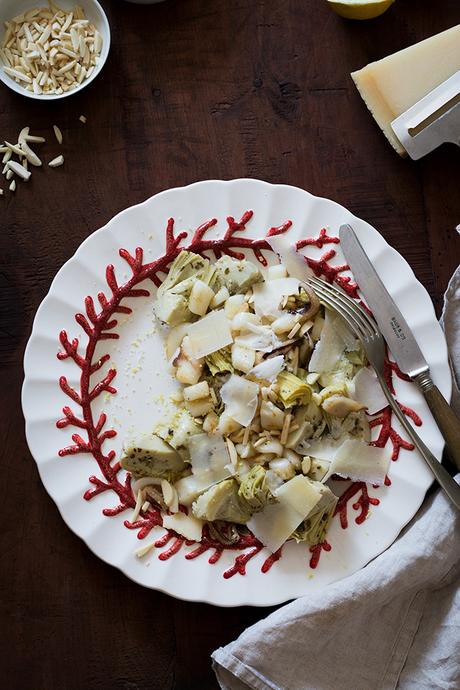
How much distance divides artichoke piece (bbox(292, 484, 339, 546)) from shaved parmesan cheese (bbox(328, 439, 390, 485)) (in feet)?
0.19

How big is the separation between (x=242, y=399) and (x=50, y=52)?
0.97 meters

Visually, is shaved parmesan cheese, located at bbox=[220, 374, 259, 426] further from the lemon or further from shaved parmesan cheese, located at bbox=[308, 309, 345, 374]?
the lemon

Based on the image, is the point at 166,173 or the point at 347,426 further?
the point at 166,173

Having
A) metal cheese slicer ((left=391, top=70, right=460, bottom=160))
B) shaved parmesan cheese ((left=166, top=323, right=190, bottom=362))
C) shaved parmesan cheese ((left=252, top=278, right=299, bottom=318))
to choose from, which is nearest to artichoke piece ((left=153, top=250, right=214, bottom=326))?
shaved parmesan cheese ((left=166, top=323, right=190, bottom=362))

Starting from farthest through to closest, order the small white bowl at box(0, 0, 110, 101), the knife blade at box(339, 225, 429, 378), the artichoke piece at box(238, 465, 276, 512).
A: the small white bowl at box(0, 0, 110, 101)
the knife blade at box(339, 225, 429, 378)
the artichoke piece at box(238, 465, 276, 512)

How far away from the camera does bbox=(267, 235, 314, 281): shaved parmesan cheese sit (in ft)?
6.57

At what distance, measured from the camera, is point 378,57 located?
2.18 m

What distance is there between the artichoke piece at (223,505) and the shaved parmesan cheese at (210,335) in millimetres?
297

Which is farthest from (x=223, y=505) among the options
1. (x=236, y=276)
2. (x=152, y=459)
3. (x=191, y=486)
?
(x=236, y=276)

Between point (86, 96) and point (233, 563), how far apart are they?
1.20 m

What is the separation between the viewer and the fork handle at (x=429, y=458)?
6.34 ft

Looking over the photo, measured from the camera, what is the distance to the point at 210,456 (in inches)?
75.3

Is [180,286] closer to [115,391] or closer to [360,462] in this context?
[115,391]

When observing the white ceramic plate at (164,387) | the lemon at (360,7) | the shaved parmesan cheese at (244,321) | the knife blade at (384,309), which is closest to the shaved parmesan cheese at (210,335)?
the shaved parmesan cheese at (244,321)
